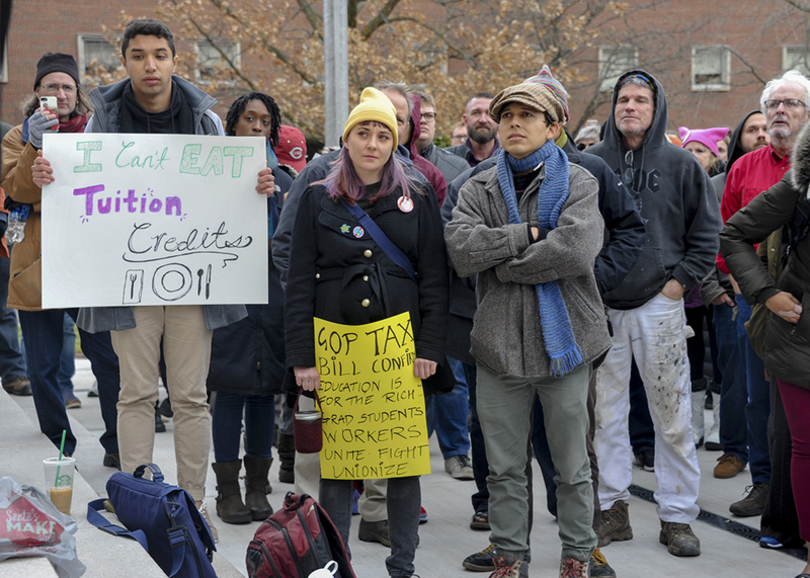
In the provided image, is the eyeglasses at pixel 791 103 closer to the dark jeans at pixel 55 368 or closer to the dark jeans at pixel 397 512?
the dark jeans at pixel 397 512

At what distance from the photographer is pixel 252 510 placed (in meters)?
4.91

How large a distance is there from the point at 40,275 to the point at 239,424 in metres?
1.53

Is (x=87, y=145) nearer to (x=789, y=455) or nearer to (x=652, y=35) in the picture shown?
(x=789, y=455)

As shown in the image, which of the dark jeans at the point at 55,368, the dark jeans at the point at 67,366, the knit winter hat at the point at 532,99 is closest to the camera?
the knit winter hat at the point at 532,99

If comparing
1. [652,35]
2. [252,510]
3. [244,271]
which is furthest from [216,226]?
[652,35]

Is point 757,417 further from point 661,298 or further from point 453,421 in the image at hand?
point 453,421

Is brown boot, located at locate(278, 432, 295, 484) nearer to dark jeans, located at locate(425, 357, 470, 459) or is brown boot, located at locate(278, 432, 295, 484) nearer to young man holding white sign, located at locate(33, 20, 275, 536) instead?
dark jeans, located at locate(425, 357, 470, 459)

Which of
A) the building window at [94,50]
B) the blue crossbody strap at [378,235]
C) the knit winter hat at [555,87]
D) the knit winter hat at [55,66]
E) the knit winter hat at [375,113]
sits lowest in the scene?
the blue crossbody strap at [378,235]

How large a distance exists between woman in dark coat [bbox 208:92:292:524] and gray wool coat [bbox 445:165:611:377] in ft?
4.89

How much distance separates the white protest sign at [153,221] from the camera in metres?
4.28

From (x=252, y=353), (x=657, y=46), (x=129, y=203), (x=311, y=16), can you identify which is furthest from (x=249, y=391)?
(x=657, y=46)

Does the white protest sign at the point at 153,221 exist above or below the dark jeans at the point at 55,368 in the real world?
above

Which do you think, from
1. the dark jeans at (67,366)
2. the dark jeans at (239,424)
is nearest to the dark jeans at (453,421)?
the dark jeans at (239,424)

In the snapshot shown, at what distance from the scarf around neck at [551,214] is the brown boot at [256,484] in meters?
2.06
